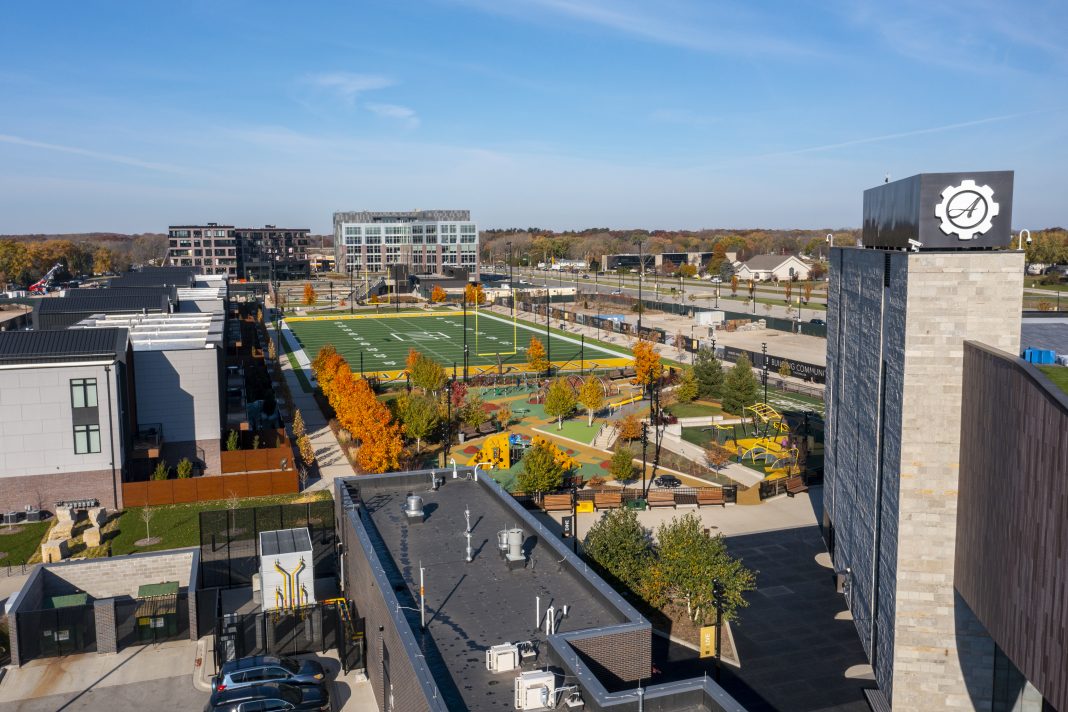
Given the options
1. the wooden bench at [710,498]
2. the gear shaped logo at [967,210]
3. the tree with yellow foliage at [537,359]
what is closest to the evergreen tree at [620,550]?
the wooden bench at [710,498]

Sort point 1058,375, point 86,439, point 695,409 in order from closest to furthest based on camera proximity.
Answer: point 1058,375 < point 86,439 < point 695,409

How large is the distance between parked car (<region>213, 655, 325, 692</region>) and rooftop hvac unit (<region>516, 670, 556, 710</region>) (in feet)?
28.9

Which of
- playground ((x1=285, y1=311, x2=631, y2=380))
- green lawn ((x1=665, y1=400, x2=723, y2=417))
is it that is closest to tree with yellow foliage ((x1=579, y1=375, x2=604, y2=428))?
green lawn ((x1=665, y1=400, x2=723, y2=417))

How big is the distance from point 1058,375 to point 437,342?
71859 millimetres

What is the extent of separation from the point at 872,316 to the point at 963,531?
20.7 ft

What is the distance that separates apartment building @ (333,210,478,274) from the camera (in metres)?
170

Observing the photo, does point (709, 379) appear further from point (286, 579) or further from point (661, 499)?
point (286, 579)

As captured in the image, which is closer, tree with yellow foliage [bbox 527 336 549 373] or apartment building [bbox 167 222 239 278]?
tree with yellow foliage [bbox 527 336 549 373]

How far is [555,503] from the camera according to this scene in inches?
1409

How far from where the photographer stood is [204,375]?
40.0 m

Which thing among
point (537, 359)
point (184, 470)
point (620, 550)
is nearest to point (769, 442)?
point (620, 550)

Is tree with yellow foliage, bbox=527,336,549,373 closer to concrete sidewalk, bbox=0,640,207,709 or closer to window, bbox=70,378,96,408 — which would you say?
window, bbox=70,378,96,408

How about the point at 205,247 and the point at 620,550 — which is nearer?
the point at 620,550

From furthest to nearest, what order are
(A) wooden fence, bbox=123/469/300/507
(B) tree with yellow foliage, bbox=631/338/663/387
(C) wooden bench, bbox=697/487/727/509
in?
(B) tree with yellow foliage, bbox=631/338/663/387 < (C) wooden bench, bbox=697/487/727/509 < (A) wooden fence, bbox=123/469/300/507
